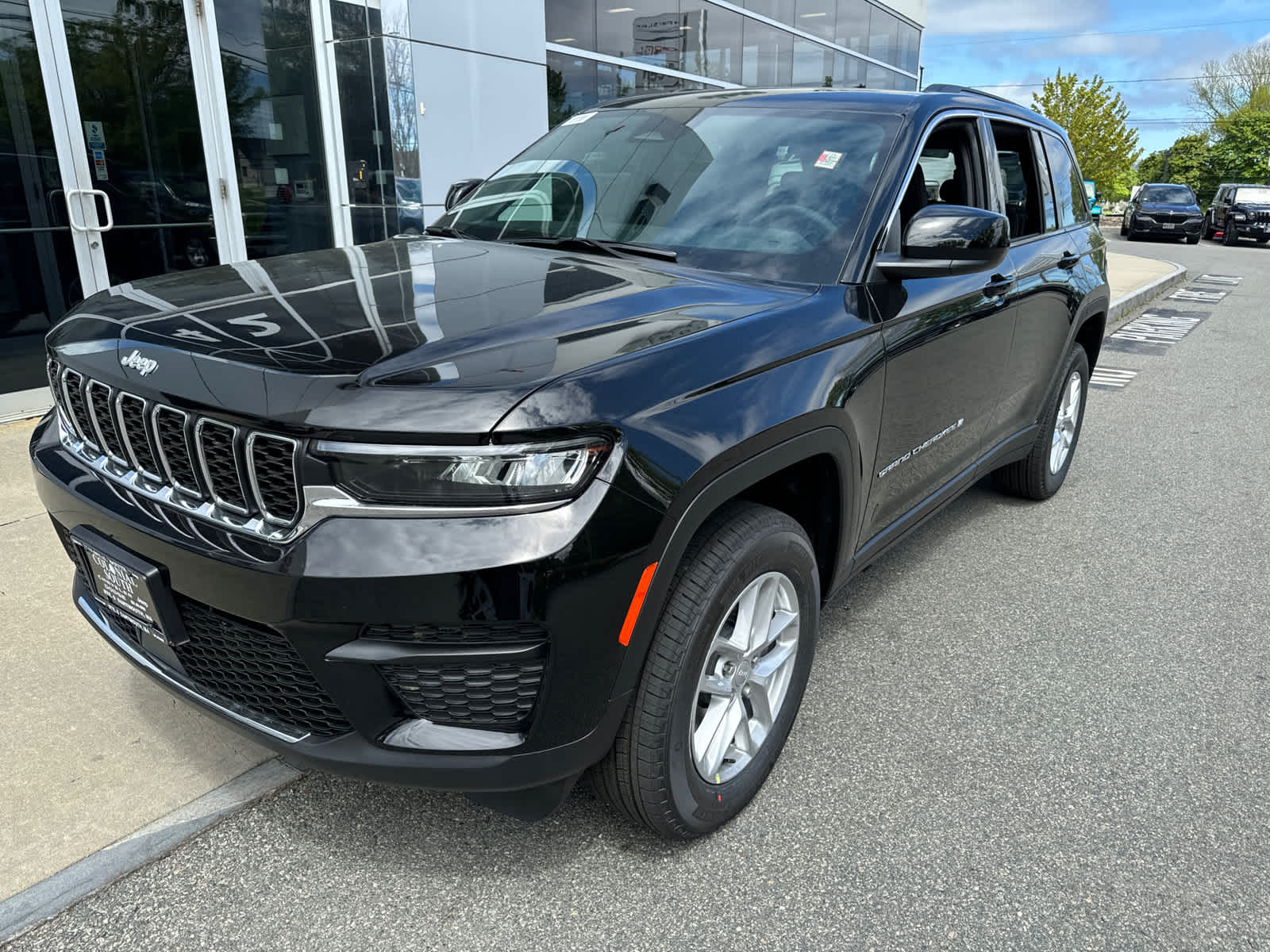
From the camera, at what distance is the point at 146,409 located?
2.03 m

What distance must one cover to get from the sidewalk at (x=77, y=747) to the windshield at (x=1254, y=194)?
31.9 m

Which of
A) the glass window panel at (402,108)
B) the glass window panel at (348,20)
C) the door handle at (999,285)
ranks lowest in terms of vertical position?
the door handle at (999,285)

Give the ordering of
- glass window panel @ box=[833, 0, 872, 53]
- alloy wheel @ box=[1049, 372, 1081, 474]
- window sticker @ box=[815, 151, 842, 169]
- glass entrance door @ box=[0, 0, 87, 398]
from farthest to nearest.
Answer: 1. glass window panel @ box=[833, 0, 872, 53]
2. glass entrance door @ box=[0, 0, 87, 398]
3. alloy wheel @ box=[1049, 372, 1081, 474]
4. window sticker @ box=[815, 151, 842, 169]

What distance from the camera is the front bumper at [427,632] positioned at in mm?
1749

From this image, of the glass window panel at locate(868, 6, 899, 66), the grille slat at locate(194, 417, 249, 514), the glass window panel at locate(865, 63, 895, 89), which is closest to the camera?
the grille slat at locate(194, 417, 249, 514)

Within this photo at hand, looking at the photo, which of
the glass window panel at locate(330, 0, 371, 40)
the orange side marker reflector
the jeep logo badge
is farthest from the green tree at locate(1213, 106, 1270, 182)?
the jeep logo badge

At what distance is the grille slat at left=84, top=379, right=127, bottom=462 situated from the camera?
85.7 inches

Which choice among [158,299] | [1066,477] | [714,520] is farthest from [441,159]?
[714,520]

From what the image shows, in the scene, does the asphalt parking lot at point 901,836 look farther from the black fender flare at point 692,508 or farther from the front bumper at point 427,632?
the black fender flare at point 692,508

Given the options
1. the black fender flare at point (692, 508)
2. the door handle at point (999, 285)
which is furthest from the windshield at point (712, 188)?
the door handle at point (999, 285)

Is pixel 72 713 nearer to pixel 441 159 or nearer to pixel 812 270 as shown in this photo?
pixel 812 270

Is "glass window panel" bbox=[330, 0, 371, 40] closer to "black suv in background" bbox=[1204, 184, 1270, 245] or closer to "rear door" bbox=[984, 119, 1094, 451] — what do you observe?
"rear door" bbox=[984, 119, 1094, 451]

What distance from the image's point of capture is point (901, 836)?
2.45m

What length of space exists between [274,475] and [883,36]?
69.7 ft
